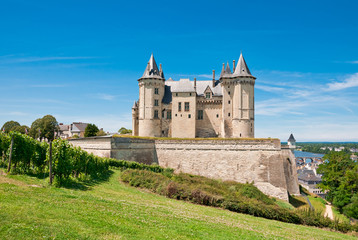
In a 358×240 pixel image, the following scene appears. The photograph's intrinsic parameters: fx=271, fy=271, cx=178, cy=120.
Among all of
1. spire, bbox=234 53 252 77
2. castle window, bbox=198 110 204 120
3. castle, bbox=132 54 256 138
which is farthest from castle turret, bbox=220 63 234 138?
castle window, bbox=198 110 204 120

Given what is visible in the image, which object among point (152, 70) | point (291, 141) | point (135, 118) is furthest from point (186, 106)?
point (291, 141)

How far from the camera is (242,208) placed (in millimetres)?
19031

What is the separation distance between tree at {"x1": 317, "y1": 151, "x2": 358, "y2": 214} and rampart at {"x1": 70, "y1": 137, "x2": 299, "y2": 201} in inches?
230

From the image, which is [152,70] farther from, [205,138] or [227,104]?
[205,138]

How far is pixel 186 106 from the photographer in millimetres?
46750

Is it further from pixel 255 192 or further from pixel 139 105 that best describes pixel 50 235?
pixel 139 105

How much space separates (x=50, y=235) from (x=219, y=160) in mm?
31978

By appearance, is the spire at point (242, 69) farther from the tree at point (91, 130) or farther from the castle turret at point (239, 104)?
the tree at point (91, 130)

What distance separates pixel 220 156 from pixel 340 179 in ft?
57.2

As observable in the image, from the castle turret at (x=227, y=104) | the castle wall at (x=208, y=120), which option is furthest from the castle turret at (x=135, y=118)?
the castle turret at (x=227, y=104)

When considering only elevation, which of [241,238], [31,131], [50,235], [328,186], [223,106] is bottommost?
[328,186]

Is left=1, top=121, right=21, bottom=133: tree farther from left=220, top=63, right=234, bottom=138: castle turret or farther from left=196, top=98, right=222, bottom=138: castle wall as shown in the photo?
left=220, top=63, right=234, bottom=138: castle turret

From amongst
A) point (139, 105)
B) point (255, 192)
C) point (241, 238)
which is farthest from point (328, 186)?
point (241, 238)

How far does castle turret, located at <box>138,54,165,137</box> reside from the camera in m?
46.0
